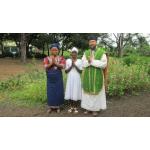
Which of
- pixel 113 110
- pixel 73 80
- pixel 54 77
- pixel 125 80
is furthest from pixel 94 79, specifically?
pixel 125 80

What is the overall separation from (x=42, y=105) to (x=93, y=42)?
213 cm

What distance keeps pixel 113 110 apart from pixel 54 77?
159cm

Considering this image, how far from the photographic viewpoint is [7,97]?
31.4 ft

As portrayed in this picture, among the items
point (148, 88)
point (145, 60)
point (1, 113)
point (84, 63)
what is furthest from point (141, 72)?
point (1, 113)

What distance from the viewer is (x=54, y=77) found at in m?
7.75

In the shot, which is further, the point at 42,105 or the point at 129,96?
the point at 129,96

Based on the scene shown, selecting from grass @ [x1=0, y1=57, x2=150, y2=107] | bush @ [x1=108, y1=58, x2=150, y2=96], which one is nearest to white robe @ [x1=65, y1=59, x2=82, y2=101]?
grass @ [x1=0, y1=57, x2=150, y2=107]

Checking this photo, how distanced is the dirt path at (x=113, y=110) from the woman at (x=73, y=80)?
0.34 m

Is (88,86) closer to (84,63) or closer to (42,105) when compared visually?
→ (84,63)

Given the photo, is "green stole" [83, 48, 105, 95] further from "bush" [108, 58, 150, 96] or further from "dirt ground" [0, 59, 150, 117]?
"bush" [108, 58, 150, 96]

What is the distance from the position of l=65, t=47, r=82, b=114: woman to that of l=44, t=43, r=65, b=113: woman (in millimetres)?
161

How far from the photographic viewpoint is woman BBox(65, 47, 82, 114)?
25.5 feet

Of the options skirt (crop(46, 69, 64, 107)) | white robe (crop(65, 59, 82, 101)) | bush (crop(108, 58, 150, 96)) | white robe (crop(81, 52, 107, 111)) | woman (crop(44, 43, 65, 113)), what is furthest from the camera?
bush (crop(108, 58, 150, 96))

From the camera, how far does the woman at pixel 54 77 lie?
25.0ft
